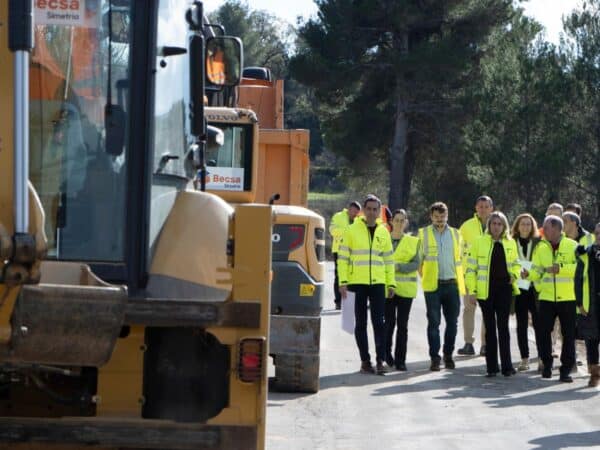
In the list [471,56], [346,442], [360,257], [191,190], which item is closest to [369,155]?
[471,56]

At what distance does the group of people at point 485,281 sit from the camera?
14891 millimetres

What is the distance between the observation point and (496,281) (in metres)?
15.4

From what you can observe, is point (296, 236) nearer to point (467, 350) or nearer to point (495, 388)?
point (495, 388)

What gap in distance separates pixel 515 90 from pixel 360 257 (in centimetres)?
2626

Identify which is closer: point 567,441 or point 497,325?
point 567,441

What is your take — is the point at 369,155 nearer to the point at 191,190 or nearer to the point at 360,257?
the point at 360,257

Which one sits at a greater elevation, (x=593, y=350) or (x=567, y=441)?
(x=593, y=350)

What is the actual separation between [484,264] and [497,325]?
0.73 metres

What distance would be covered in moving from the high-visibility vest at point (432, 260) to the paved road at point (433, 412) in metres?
1.03

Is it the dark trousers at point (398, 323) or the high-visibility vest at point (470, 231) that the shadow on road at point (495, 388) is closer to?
the dark trousers at point (398, 323)

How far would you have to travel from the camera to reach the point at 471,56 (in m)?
45.2

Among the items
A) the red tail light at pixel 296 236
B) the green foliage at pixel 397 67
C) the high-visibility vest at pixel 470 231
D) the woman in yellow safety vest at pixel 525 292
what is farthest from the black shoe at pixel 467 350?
the green foliage at pixel 397 67

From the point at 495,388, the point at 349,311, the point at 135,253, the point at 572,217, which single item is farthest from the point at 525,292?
the point at 135,253

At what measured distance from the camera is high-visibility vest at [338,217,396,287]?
1489 centimetres
